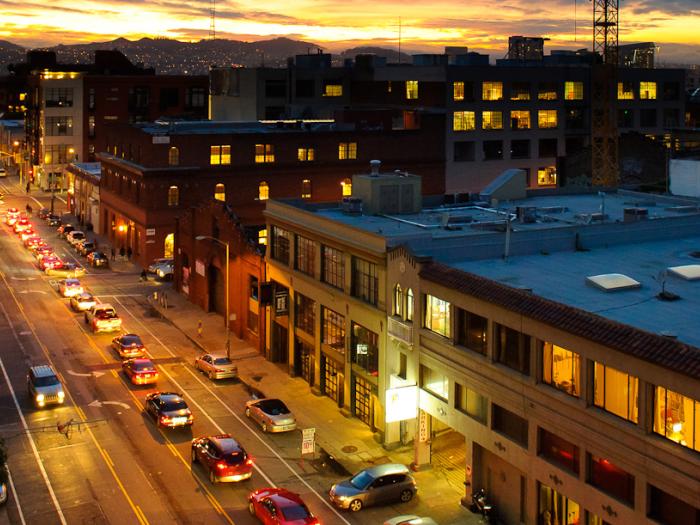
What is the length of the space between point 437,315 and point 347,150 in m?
62.6

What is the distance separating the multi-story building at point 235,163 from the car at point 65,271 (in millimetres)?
6703

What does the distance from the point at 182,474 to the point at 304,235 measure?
18736mm

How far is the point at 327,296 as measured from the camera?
5584 cm

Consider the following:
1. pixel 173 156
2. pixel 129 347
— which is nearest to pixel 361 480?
pixel 129 347

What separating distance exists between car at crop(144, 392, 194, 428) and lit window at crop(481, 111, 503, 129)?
81.5 m

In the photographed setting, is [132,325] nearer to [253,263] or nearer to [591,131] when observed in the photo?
[253,263]

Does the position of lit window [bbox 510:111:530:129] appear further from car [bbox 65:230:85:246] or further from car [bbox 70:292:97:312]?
car [bbox 70:292:97:312]

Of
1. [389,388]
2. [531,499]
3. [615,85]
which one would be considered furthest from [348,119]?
[531,499]

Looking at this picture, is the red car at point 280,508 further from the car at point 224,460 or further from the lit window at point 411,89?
the lit window at point 411,89

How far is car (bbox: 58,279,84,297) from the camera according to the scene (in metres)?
83.1

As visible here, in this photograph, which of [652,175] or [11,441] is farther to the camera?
[652,175]

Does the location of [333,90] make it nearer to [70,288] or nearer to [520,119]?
[520,119]

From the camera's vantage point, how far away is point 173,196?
9819 cm

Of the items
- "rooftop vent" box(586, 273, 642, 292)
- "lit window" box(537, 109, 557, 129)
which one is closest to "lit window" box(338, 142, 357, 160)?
"lit window" box(537, 109, 557, 129)
